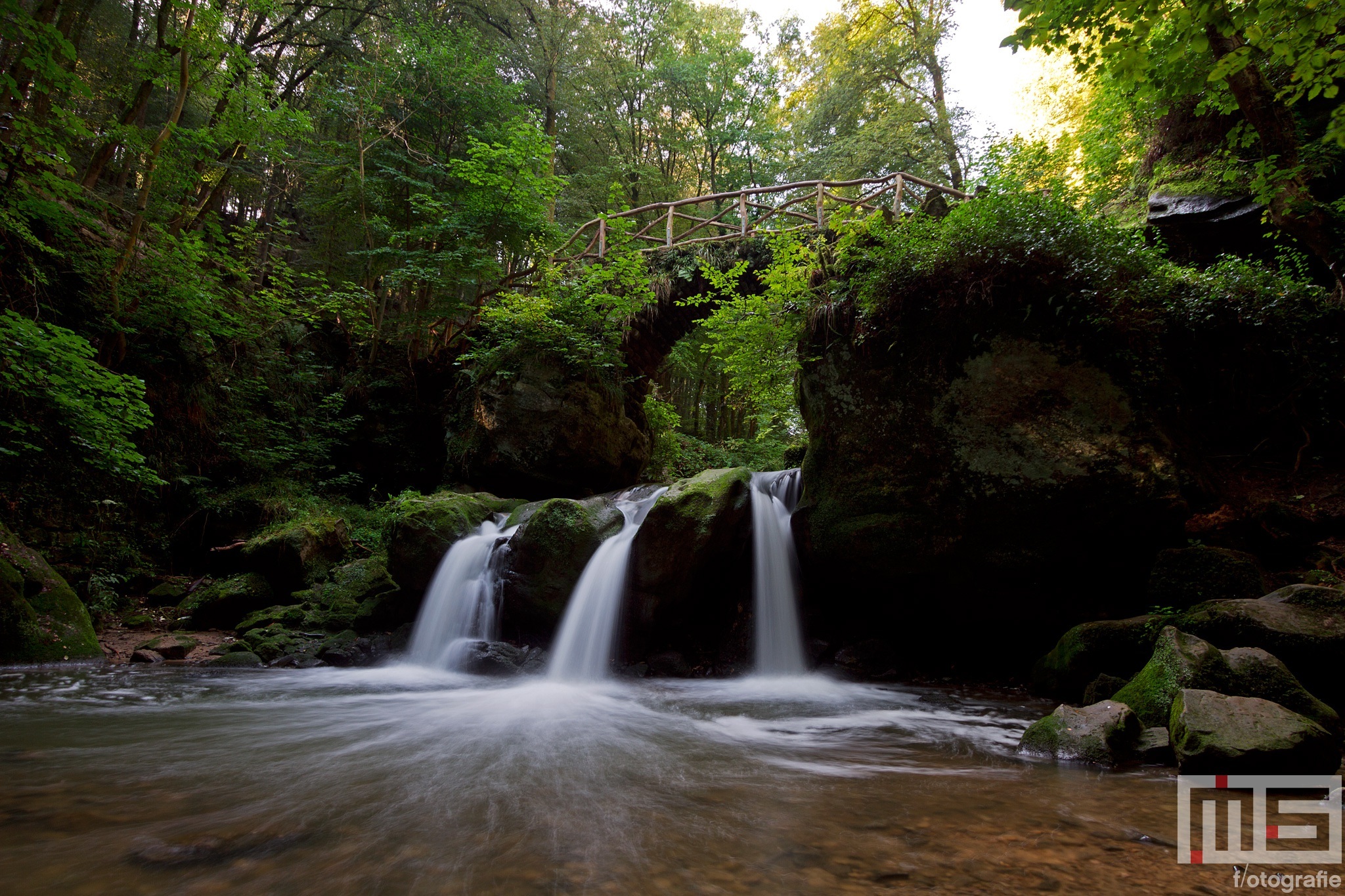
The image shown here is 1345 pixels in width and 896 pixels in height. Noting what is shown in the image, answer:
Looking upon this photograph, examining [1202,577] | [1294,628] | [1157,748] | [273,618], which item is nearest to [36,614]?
[273,618]

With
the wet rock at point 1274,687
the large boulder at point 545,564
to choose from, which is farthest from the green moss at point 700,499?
the wet rock at point 1274,687

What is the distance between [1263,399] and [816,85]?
596 inches

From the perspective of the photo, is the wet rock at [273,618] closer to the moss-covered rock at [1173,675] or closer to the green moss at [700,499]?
the green moss at [700,499]

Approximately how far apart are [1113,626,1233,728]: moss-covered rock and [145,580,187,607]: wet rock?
10433 mm

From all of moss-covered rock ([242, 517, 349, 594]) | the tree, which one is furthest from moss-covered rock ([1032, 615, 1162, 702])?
moss-covered rock ([242, 517, 349, 594])

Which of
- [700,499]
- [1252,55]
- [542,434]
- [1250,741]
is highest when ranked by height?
[1252,55]

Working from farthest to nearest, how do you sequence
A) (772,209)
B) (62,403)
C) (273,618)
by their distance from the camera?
(772,209), (273,618), (62,403)

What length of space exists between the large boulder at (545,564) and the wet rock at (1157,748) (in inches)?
219

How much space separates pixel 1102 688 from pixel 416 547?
772cm

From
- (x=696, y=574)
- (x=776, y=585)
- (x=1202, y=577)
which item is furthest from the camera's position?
(x=776, y=585)

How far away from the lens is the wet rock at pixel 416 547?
311 inches

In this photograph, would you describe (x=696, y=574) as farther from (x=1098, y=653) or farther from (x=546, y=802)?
(x=546, y=802)

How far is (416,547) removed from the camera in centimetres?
791

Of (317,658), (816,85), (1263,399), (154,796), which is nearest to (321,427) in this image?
(317,658)
